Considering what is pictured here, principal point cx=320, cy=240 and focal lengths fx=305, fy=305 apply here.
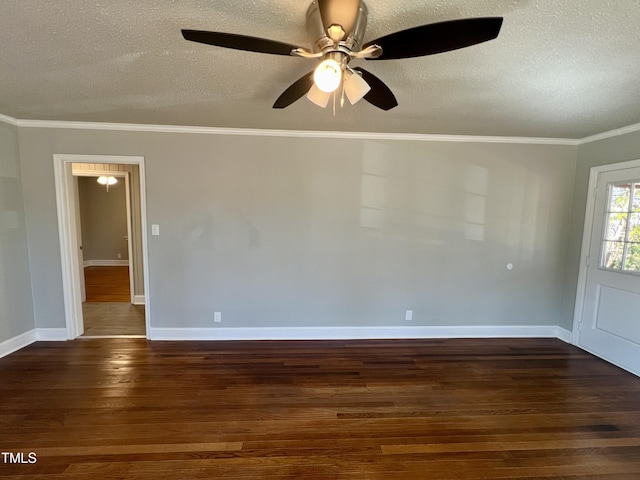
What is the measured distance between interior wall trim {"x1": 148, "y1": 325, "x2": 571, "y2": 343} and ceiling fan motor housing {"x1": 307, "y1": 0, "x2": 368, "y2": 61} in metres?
2.93

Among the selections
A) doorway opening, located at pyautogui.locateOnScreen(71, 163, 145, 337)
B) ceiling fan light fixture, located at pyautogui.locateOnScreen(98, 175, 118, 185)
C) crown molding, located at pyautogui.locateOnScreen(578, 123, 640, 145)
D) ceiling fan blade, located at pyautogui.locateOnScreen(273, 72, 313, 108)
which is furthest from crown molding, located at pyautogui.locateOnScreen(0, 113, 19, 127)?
crown molding, located at pyautogui.locateOnScreen(578, 123, 640, 145)

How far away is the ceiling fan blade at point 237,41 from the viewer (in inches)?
48.8

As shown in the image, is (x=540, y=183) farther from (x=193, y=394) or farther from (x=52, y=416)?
(x=52, y=416)

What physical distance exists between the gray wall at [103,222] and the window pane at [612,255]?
9.45 m

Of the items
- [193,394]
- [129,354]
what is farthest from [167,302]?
[193,394]

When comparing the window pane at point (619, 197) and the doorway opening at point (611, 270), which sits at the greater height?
the window pane at point (619, 197)

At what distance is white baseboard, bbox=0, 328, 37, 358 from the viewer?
305 cm

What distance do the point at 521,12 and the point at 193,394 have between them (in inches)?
126

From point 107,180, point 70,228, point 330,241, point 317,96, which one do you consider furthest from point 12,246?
point 107,180

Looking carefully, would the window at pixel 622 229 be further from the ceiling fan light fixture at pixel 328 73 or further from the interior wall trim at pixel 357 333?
the ceiling fan light fixture at pixel 328 73

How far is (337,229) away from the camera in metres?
3.48

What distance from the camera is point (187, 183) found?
3314mm

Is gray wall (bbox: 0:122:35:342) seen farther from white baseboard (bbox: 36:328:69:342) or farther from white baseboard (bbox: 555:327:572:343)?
white baseboard (bbox: 555:327:572:343)

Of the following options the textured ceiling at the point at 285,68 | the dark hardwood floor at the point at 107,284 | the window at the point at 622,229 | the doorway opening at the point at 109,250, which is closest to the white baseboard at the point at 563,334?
the window at the point at 622,229
